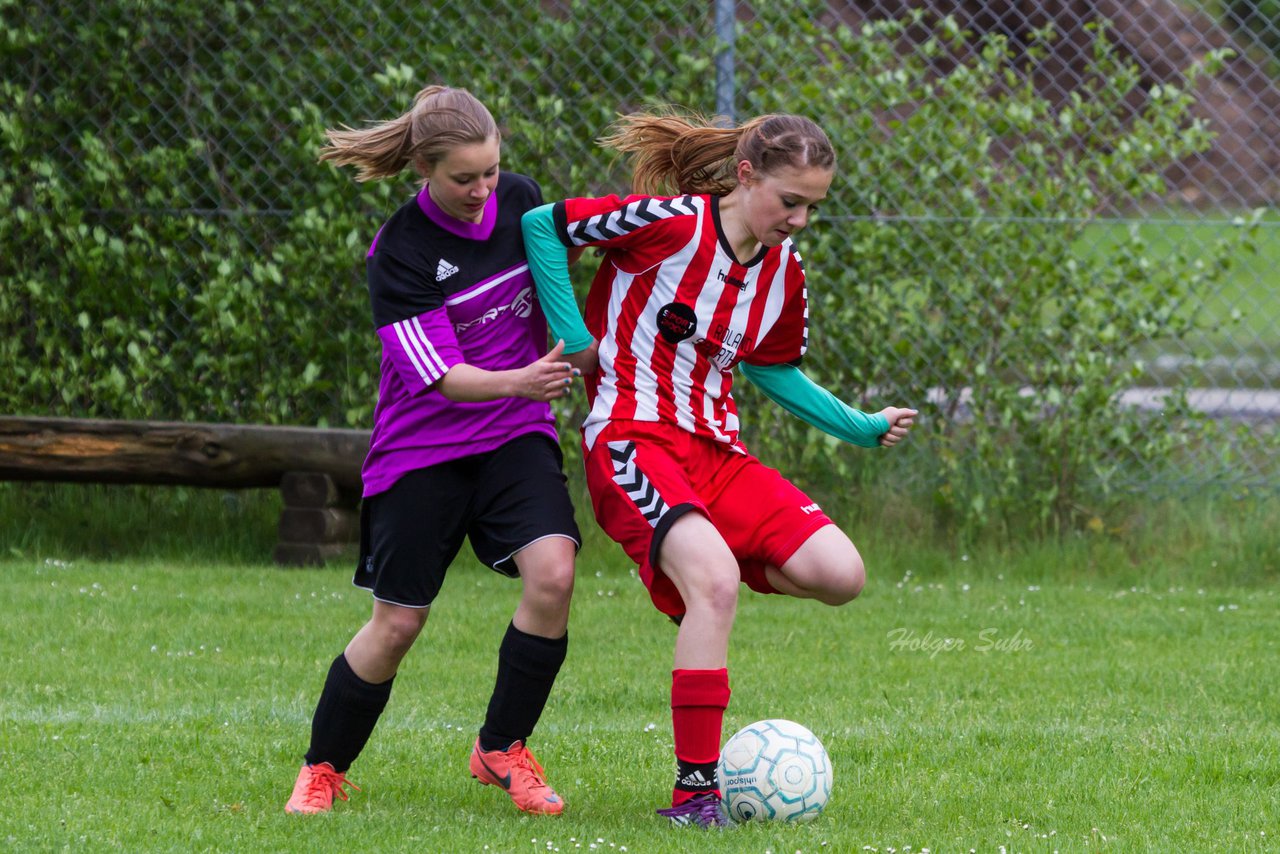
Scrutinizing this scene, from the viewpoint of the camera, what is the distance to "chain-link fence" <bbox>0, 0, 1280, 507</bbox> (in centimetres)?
732

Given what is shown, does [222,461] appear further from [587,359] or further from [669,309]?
[669,309]

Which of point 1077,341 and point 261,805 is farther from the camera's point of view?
point 1077,341

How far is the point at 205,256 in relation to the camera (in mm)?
7910

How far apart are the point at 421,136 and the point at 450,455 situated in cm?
73

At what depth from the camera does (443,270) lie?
3891 millimetres

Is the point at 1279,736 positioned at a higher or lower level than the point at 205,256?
lower

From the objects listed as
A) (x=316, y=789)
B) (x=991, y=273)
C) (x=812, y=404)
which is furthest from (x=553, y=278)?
(x=991, y=273)

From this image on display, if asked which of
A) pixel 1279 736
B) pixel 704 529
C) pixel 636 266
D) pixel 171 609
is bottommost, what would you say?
pixel 171 609

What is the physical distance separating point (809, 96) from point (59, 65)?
3636 millimetres

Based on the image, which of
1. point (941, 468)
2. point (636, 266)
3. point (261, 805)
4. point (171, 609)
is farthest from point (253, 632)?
point (941, 468)

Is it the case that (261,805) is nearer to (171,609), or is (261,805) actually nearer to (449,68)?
(171,609)

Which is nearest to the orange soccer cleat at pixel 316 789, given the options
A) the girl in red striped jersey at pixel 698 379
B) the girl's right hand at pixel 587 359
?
the girl in red striped jersey at pixel 698 379
